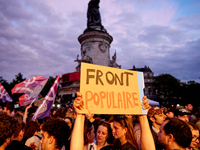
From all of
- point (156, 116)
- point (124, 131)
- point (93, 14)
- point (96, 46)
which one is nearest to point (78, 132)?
point (124, 131)

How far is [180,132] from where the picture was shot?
210 centimetres

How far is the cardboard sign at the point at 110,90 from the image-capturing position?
218cm

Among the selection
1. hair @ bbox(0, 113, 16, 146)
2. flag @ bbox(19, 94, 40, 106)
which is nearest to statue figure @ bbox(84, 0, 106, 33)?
flag @ bbox(19, 94, 40, 106)

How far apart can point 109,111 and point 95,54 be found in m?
22.8

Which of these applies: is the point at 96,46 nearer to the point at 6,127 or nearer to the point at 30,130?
the point at 30,130

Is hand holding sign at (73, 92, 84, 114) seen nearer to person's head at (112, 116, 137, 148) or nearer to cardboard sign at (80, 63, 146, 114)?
cardboard sign at (80, 63, 146, 114)

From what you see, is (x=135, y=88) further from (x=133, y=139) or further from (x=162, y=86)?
(x=162, y=86)

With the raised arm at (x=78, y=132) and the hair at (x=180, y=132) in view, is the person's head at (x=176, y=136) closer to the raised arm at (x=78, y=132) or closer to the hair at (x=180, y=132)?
the hair at (x=180, y=132)

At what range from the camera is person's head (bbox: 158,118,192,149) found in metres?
2.07

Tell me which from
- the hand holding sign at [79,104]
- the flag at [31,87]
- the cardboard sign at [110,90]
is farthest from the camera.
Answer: the flag at [31,87]

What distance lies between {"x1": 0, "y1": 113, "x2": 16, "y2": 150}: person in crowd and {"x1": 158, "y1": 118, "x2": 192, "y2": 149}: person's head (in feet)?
7.36

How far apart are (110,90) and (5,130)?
1.63 m

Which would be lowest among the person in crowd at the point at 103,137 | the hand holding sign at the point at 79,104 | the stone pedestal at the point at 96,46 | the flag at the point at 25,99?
the person in crowd at the point at 103,137

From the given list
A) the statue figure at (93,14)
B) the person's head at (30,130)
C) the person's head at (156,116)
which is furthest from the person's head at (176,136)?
the statue figure at (93,14)
